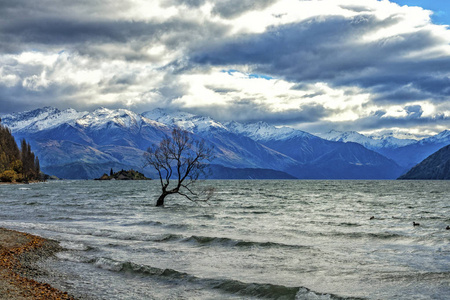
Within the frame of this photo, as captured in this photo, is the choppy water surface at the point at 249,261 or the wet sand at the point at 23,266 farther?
the choppy water surface at the point at 249,261

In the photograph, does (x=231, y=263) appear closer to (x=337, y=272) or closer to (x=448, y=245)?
(x=337, y=272)

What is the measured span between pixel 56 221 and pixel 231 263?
112 feet

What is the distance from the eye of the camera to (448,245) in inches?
1420

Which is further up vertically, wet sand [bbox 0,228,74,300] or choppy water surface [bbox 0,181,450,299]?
wet sand [bbox 0,228,74,300]

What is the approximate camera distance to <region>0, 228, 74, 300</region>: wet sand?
1866 centimetres

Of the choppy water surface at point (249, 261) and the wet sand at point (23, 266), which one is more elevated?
→ the wet sand at point (23, 266)

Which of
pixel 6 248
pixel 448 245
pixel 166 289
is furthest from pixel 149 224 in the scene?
pixel 448 245

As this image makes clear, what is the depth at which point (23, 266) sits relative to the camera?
25.3 m

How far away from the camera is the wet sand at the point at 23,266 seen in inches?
734

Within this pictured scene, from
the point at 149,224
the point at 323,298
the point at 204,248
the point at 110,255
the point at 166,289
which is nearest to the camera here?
the point at 323,298

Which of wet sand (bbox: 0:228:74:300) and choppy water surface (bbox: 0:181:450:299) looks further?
choppy water surface (bbox: 0:181:450:299)

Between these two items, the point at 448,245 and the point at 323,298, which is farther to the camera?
the point at 448,245

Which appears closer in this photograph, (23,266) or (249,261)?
(23,266)

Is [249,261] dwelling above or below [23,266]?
below
